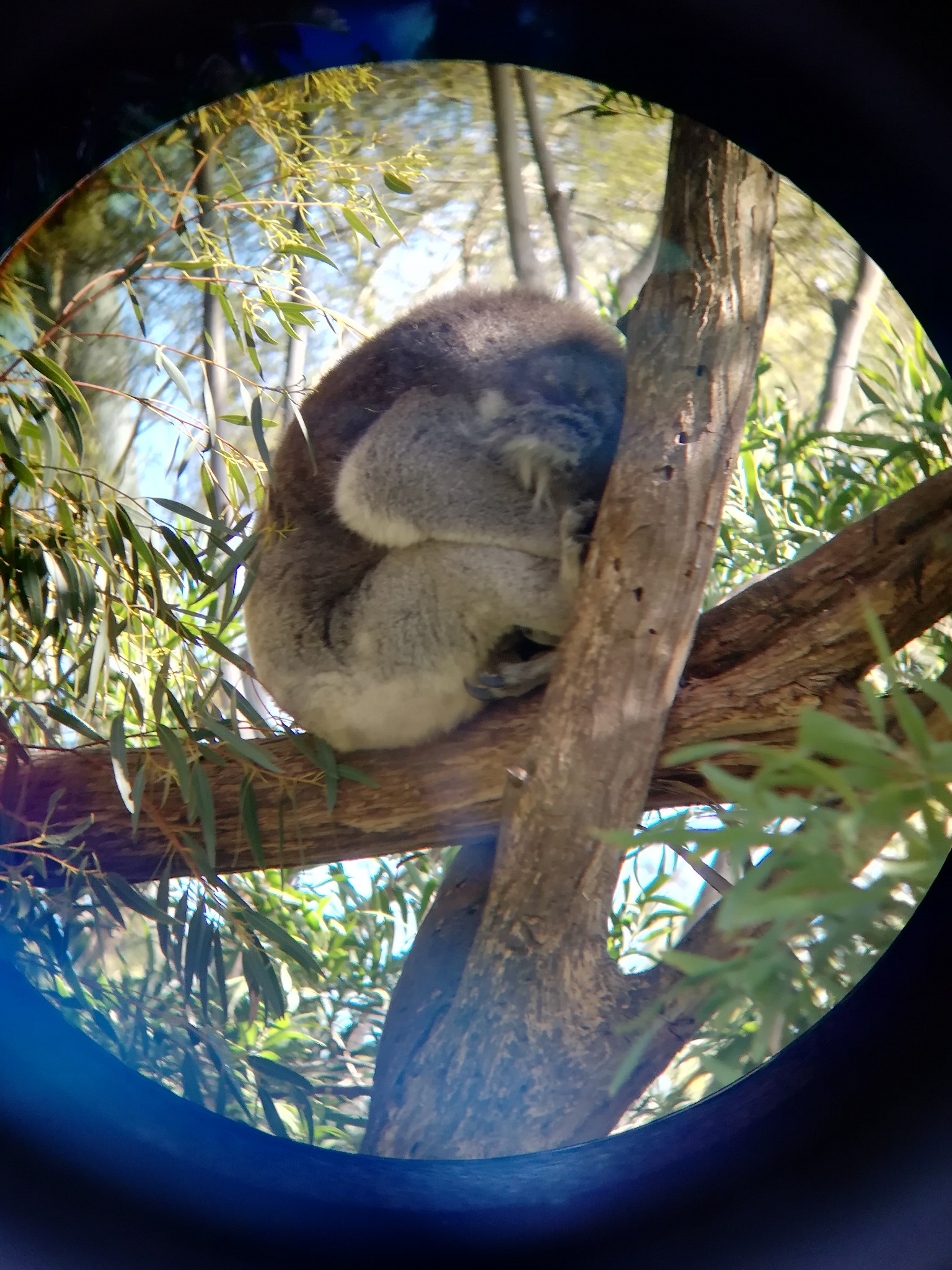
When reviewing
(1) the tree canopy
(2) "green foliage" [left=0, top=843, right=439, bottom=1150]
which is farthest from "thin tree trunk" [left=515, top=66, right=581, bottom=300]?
(2) "green foliage" [left=0, top=843, right=439, bottom=1150]

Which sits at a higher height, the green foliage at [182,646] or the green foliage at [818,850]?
the green foliage at [182,646]

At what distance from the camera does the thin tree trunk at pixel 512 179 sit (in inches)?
43.9

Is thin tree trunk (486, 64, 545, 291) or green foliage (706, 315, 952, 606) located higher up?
thin tree trunk (486, 64, 545, 291)

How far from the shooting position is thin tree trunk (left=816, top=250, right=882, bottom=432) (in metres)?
1.06

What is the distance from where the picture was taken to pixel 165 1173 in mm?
1013

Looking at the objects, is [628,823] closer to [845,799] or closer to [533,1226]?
[533,1226]

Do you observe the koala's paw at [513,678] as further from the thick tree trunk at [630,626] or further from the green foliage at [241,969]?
the green foliage at [241,969]

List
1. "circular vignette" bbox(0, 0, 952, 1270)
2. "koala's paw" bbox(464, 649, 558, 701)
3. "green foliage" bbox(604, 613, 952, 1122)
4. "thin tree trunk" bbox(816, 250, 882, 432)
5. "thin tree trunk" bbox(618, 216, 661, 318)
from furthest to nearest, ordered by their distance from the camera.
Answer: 1. "koala's paw" bbox(464, 649, 558, 701)
2. "thin tree trunk" bbox(618, 216, 661, 318)
3. "thin tree trunk" bbox(816, 250, 882, 432)
4. "circular vignette" bbox(0, 0, 952, 1270)
5. "green foliage" bbox(604, 613, 952, 1122)

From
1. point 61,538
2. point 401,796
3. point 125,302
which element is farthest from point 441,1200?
point 125,302

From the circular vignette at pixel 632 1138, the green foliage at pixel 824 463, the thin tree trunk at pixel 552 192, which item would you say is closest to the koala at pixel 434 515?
the thin tree trunk at pixel 552 192

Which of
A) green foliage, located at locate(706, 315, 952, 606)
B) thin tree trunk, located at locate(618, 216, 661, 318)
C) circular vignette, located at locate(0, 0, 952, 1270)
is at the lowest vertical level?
circular vignette, located at locate(0, 0, 952, 1270)

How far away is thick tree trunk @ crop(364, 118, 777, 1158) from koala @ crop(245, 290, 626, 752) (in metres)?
0.13

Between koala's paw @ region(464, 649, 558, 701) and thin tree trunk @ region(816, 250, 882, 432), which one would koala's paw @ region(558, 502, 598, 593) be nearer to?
koala's paw @ region(464, 649, 558, 701)

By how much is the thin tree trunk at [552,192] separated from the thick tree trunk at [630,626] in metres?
0.17
